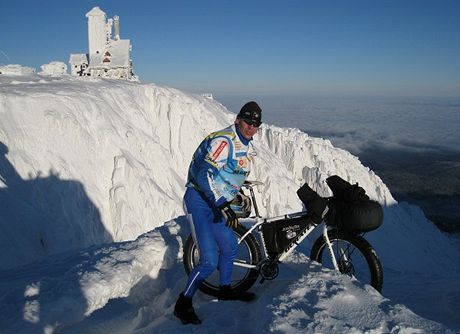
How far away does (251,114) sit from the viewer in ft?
14.9

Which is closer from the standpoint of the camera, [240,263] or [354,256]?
[354,256]

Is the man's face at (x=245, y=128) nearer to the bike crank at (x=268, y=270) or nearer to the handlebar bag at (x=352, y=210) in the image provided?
the handlebar bag at (x=352, y=210)

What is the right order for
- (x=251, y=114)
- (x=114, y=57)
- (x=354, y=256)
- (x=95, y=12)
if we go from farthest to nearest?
(x=95, y=12)
(x=114, y=57)
(x=354, y=256)
(x=251, y=114)

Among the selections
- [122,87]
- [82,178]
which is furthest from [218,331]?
[122,87]

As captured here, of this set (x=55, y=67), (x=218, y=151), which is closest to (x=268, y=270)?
(x=218, y=151)

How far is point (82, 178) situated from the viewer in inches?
658

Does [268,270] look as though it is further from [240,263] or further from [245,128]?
[245,128]

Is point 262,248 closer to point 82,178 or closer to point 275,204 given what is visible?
point 82,178

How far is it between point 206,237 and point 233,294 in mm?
891

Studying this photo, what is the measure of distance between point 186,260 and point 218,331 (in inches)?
58.1

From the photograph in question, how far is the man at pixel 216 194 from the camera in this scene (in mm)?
4449

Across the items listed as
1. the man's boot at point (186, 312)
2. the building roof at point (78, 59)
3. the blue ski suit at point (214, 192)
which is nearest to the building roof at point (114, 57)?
the building roof at point (78, 59)

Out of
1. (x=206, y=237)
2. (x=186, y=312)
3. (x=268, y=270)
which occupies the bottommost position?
(x=186, y=312)

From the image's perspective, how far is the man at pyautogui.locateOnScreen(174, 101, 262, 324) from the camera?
4.45m
